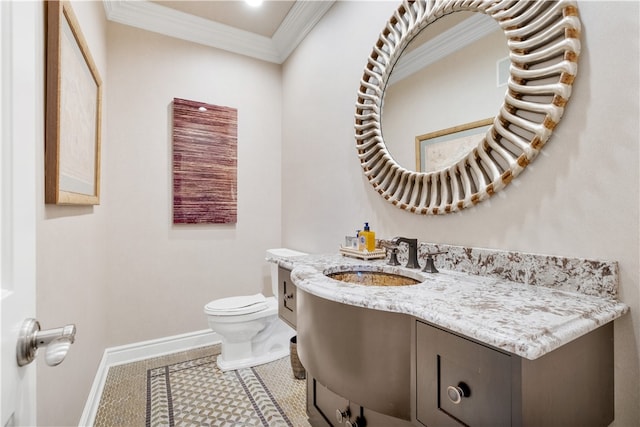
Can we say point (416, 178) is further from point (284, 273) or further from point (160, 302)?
point (160, 302)

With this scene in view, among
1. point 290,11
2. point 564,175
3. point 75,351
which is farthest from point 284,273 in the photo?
point 290,11

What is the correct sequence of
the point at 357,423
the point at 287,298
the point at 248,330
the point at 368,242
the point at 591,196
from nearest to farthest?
1. the point at 591,196
2. the point at 357,423
3. the point at 368,242
4. the point at 287,298
5. the point at 248,330

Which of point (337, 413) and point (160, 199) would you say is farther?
point (160, 199)

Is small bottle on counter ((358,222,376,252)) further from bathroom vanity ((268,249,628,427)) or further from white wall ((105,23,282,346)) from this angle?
white wall ((105,23,282,346))

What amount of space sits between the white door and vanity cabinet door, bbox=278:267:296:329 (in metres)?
1.24

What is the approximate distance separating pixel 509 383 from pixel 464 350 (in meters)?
0.11

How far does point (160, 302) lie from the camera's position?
2512 mm

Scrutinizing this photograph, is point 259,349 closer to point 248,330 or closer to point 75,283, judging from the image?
point 248,330

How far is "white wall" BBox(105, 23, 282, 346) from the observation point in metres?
2.37

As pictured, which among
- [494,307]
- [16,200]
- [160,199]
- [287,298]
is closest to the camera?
[16,200]

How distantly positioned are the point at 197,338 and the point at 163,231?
36.6 inches

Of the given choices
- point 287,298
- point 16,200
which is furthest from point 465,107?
point 16,200

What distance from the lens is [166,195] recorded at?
8.30 feet

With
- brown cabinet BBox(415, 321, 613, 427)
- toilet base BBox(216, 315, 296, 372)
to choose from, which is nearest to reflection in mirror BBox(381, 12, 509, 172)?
brown cabinet BBox(415, 321, 613, 427)
